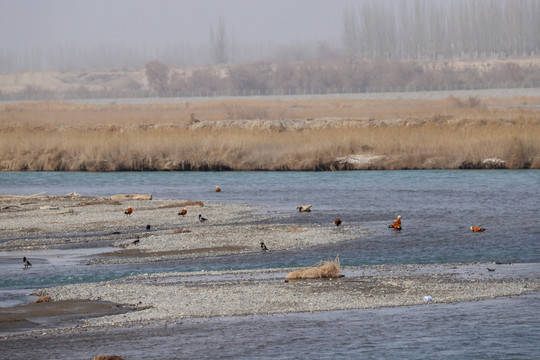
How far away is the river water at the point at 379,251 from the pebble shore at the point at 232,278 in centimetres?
65

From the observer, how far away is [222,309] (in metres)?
14.4

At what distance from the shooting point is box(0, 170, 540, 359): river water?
12305mm

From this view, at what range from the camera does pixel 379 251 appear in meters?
20.6

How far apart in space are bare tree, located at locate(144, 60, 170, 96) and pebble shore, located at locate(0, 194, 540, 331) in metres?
158

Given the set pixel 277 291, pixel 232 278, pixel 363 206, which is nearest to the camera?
pixel 277 291

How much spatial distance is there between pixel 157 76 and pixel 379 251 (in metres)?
171

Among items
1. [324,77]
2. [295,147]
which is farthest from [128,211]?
[324,77]

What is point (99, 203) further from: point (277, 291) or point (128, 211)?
point (277, 291)

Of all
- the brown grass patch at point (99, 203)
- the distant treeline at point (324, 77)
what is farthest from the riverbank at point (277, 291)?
the distant treeline at point (324, 77)

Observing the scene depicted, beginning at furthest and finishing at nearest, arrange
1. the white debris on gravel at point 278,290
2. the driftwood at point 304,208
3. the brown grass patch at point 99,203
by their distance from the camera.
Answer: the brown grass patch at point 99,203 < the driftwood at point 304,208 < the white debris on gravel at point 278,290

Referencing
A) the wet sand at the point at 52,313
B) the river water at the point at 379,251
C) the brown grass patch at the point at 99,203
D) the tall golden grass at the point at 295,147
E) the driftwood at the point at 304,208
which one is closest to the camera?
the river water at the point at 379,251

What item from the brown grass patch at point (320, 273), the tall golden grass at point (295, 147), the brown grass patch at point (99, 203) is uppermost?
the tall golden grass at point (295, 147)

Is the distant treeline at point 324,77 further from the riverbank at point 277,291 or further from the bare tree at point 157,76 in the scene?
the riverbank at point 277,291

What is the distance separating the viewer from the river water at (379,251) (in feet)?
40.4
